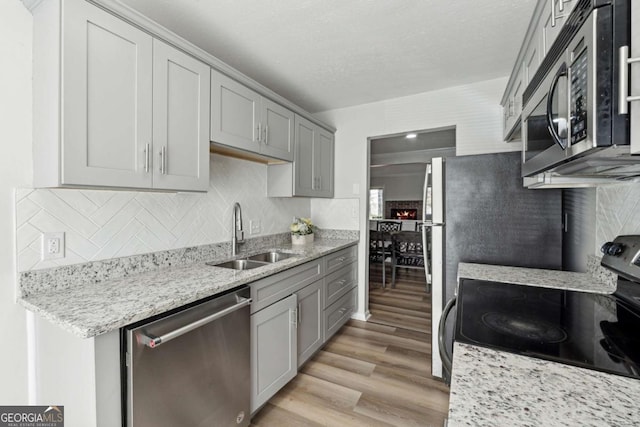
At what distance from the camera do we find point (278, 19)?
169 cm

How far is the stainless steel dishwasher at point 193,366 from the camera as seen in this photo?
1072 millimetres

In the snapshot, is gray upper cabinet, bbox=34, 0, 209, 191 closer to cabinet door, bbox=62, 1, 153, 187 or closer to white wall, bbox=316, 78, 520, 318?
cabinet door, bbox=62, 1, 153, 187

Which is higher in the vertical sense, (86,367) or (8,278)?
(8,278)

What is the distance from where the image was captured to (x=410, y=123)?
9.61 feet

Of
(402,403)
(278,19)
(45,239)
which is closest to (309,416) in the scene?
(402,403)

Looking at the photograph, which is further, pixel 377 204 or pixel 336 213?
pixel 377 204

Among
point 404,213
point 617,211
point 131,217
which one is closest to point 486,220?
point 617,211

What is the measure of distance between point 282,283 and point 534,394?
1500mm

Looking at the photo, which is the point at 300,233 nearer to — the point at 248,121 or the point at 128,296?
the point at 248,121

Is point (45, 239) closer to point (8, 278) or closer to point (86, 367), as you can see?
point (8, 278)

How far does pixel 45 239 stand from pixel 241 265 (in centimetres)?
114

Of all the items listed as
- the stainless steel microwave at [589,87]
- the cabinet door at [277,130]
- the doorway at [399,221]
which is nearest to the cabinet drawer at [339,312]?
the doorway at [399,221]

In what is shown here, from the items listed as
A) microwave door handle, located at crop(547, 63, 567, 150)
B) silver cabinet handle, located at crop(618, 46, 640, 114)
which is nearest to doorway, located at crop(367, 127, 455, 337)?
microwave door handle, located at crop(547, 63, 567, 150)

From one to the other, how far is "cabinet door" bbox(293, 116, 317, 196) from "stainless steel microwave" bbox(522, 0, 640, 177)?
199 cm
